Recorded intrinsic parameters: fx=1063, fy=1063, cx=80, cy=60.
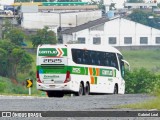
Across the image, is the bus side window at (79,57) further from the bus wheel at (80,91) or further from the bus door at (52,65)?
the bus door at (52,65)

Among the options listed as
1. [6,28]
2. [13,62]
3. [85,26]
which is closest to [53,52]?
[13,62]

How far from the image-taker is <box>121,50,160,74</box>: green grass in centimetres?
10018

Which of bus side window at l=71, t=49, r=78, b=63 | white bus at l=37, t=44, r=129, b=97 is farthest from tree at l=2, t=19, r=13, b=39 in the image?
bus side window at l=71, t=49, r=78, b=63

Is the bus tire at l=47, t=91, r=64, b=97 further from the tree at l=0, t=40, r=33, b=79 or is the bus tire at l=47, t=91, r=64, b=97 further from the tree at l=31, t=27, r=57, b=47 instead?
the tree at l=31, t=27, r=57, b=47

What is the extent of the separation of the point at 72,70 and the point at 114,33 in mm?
78706

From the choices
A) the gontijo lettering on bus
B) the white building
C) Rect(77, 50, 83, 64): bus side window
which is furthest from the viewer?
the white building

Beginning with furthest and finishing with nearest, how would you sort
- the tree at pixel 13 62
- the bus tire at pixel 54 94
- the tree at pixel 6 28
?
the tree at pixel 6 28
the tree at pixel 13 62
the bus tire at pixel 54 94

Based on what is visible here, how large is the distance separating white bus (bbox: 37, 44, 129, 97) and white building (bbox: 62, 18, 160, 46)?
227 feet

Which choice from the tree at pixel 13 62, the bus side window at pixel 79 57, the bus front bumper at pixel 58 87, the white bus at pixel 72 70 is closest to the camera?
the white bus at pixel 72 70

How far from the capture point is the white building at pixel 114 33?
12200cm

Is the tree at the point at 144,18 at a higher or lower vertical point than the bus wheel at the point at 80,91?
lower

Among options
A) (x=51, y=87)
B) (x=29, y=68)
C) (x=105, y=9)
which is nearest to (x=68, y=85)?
(x=51, y=87)

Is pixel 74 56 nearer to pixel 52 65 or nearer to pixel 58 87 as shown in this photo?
pixel 52 65

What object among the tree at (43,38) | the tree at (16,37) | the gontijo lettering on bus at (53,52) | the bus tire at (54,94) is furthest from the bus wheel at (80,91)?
the tree at (43,38)
